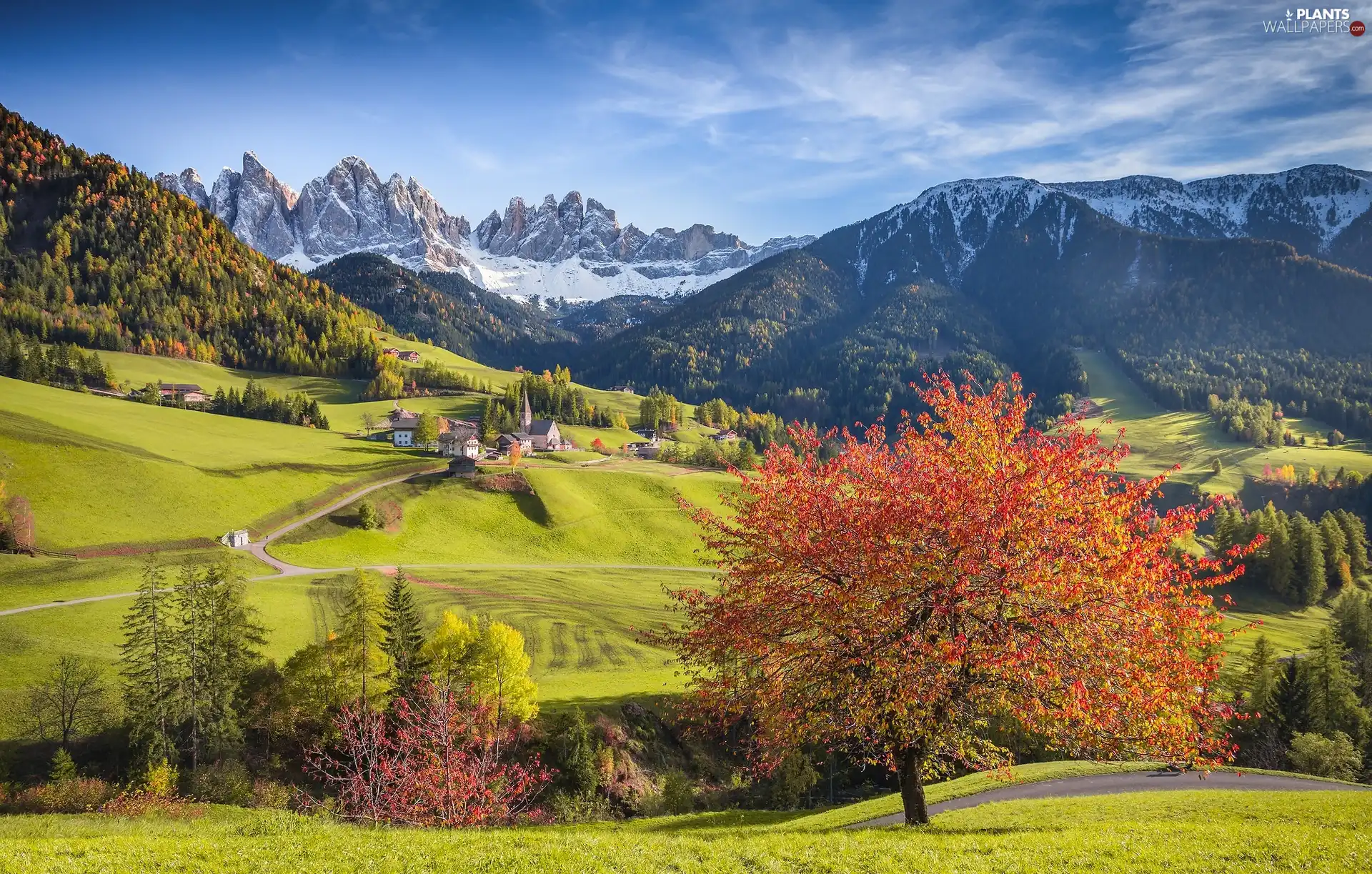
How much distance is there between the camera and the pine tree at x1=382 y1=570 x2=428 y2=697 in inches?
1758

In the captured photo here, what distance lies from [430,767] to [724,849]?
21.3 meters

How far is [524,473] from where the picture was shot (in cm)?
11444

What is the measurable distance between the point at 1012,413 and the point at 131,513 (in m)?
92.9

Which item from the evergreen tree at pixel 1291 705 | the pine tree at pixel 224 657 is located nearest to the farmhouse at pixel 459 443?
the pine tree at pixel 224 657

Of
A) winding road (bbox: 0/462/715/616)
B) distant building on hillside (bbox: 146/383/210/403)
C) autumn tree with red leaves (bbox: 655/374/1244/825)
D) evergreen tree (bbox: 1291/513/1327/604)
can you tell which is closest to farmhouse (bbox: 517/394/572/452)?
winding road (bbox: 0/462/715/616)

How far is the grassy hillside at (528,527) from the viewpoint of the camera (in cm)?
8488

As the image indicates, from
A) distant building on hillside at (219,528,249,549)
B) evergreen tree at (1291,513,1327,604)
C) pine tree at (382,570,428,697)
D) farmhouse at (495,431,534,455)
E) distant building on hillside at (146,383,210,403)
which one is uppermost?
distant building on hillside at (146,383,210,403)

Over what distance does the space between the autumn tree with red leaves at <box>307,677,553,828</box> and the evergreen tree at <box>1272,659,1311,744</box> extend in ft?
204

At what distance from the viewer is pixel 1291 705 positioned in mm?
56656

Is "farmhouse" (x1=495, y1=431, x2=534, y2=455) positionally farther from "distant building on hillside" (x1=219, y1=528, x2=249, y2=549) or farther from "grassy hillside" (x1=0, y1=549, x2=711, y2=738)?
"distant building on hillside" (x1=219, y1=528, x2=249, y2=549)

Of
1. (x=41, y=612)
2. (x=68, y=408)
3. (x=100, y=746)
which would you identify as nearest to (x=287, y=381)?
(x=68, y=408)

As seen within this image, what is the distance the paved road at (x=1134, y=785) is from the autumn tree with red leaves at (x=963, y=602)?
42.4 ft

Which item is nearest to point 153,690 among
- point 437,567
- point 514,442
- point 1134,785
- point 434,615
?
point 434,615

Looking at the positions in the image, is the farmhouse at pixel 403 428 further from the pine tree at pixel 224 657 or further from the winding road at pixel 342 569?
the pine tree at pixel 224 657
